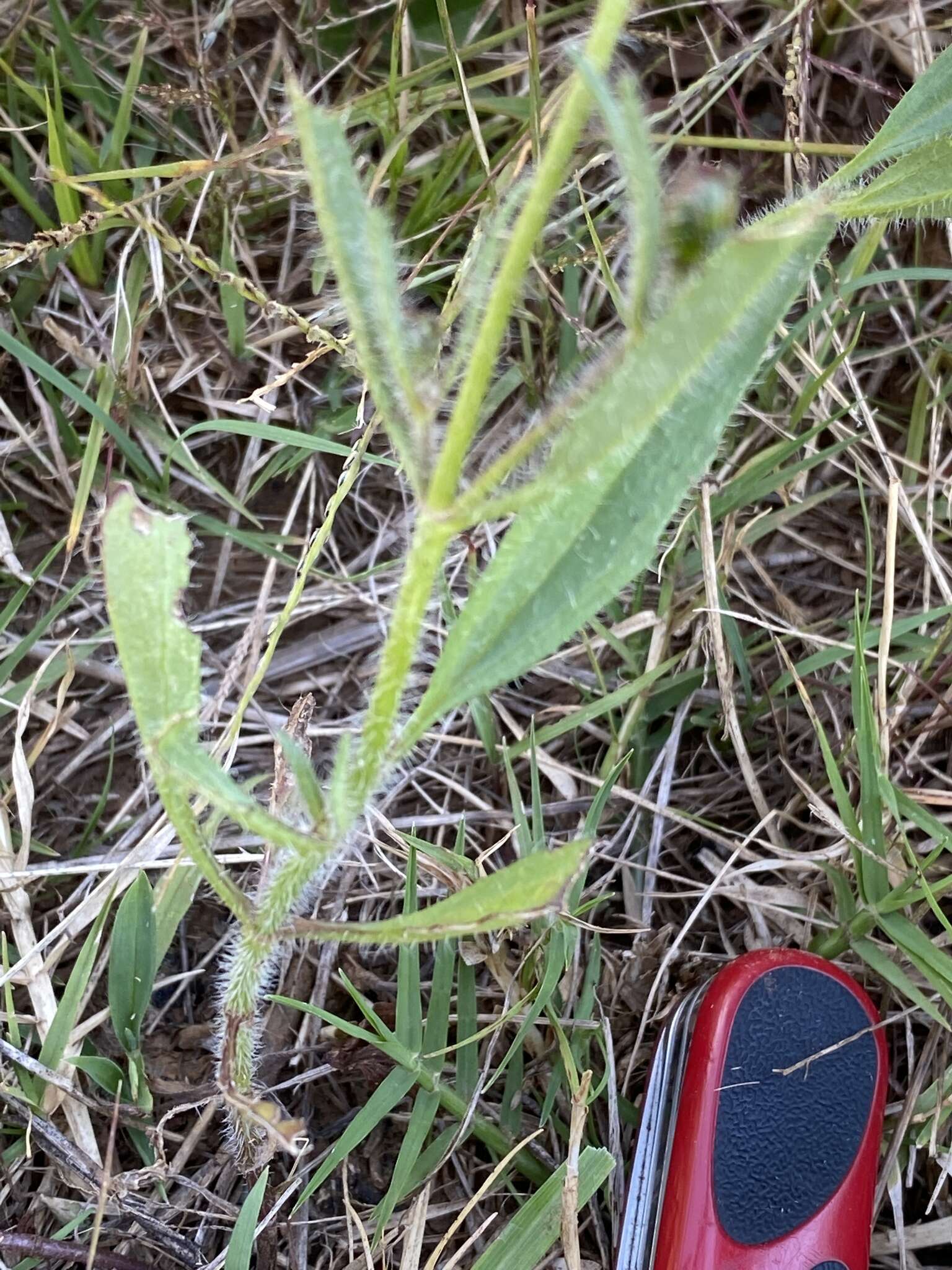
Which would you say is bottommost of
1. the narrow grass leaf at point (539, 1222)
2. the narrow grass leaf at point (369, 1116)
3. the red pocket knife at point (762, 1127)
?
the red pocket knife at point (762, 1127)

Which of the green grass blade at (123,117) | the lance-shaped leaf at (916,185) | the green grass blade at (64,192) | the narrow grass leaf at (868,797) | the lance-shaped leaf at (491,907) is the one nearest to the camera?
the lance-shaped leaf at (491,907)

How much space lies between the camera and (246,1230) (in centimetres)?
120

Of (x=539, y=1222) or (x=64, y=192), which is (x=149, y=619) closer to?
(x=539, y=1222)

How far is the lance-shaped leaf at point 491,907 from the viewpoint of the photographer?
0.78m

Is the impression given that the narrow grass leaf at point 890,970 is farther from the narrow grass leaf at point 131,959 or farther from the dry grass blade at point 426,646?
the narrow grass leaf at point 131,959

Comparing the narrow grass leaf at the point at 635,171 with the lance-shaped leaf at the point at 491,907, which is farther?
the lance-shaped leaf at the point at 491,907

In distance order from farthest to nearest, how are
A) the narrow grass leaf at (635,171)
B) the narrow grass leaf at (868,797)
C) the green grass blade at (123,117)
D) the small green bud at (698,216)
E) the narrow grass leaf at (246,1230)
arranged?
1. the green grass blade at (123,117)
2. the narrow grass leaf at (868,797)
3. the narrow grass leaf at (246,1230)
4. the small green bud at (698,216)
5. the narrow grass leaf at (635,171)

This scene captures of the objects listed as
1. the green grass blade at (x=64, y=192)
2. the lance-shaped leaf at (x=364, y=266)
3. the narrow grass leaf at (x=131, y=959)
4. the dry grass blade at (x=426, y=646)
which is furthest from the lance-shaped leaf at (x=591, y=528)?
the green grass blade at (x=64, y=192)

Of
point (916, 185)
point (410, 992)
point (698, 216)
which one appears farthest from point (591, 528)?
point (410, 992)

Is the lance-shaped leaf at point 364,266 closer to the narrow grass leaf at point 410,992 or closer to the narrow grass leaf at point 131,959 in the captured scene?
the narrow grass leaf at point 410,992

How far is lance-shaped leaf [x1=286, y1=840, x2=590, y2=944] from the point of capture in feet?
2.55

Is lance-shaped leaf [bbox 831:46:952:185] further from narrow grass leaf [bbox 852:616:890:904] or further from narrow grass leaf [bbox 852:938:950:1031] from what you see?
narrow grass leaf [bbox 852:938:950:1031]

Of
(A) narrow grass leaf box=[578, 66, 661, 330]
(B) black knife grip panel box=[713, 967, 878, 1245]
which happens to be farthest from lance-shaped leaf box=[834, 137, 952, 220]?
(B) black knife grip panel box=[713, 967, 878, 1245]

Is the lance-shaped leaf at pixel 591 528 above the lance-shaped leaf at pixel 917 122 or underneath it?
underneath
